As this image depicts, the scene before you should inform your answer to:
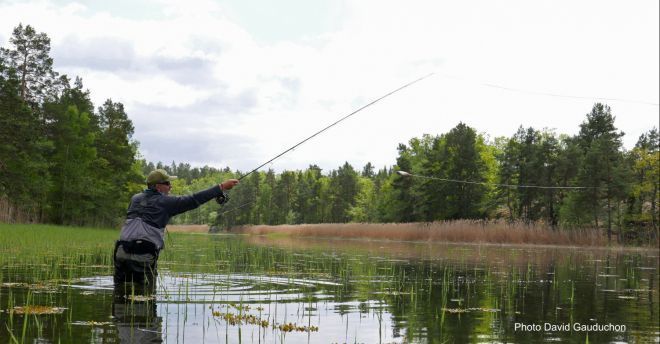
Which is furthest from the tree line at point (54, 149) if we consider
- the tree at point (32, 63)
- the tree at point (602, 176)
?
the tree at point (602, 176)

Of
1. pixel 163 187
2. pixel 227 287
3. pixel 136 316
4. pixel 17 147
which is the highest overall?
pixel 17 147

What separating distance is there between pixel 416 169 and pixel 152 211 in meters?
76.6

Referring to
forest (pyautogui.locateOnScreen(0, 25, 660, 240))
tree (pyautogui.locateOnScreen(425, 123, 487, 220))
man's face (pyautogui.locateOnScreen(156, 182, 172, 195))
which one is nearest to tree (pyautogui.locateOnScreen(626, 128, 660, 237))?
forest (pyautogui.locateOnScreen(0, 25, 660, 240))

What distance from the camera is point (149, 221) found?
34.5 feet

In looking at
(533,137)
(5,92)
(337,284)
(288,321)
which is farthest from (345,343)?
(533,137)

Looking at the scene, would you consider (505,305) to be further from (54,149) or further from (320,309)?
(54,149)

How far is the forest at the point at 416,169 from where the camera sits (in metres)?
45.0

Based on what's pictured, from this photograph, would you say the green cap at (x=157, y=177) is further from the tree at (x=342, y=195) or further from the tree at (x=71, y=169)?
the tree at (x=342, y=195)

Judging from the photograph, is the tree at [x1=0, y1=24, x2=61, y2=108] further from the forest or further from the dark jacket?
the dark jacket

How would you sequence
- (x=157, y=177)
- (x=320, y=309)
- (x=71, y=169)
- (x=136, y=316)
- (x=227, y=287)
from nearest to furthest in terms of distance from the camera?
(x=136, y=316) → (x=320, y=309) → (x=157, y=177) → (x=227, y=287) → (x=71, y=169)

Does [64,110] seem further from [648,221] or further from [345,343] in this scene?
[648,221]

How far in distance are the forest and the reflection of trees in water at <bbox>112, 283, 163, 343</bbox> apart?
25.5m

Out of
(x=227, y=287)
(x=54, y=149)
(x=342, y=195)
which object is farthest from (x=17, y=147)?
(x=342, y=195)

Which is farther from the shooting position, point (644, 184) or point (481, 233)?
point (644, 184)
